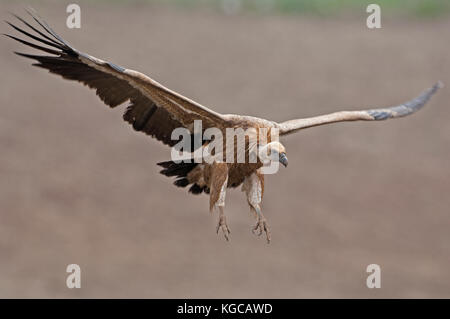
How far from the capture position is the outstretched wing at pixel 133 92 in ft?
29.7

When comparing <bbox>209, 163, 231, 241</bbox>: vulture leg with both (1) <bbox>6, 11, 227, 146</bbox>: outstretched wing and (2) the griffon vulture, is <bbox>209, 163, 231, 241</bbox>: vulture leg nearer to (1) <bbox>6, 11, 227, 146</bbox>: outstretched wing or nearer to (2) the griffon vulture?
(2) the griffon vulture

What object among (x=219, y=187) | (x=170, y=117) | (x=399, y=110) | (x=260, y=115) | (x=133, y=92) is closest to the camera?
(x=219, y=187)

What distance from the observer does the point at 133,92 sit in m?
9.74

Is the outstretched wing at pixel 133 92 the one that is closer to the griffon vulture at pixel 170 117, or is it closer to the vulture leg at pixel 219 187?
the griffon vulture at pixel 170 117

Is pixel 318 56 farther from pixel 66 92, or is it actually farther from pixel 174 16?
pixel 66 92

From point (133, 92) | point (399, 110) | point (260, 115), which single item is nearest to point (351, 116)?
point (399, 110)

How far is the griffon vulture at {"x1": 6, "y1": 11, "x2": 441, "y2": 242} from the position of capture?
9078 mm

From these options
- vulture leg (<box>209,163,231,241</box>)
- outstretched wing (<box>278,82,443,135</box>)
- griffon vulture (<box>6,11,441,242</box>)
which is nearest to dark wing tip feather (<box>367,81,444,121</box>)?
outstretched wing (<box>278,82,443,135</box>)

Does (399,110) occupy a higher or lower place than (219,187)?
higher

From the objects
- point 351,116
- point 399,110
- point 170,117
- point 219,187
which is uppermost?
point 399,110

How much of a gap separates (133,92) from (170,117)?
49 cm

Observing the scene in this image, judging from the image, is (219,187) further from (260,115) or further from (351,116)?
(260,115)

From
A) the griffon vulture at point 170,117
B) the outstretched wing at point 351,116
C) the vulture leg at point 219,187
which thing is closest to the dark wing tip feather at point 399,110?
the outstretched wing at point 351,116

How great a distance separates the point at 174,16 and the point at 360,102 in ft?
23.9
